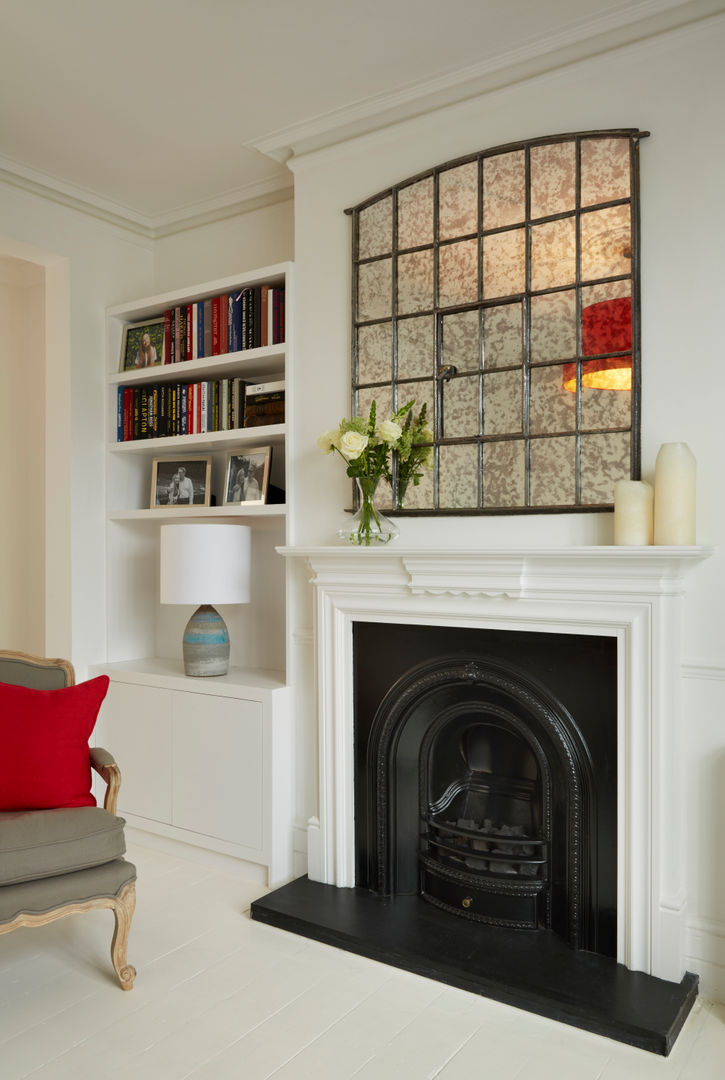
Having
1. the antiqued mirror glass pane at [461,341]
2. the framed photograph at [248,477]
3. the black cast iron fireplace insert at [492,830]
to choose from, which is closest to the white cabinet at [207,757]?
the black cast iron fireplace insert at [492,830]

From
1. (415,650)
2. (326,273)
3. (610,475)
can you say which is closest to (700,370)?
(610,475)

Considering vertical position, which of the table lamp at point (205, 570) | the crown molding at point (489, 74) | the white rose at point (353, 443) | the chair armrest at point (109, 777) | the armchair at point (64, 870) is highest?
the crown molding at point (489, 74)

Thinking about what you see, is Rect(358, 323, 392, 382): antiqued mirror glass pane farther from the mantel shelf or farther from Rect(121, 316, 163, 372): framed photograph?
Rect(121, 316, 163, 372): framed photograph

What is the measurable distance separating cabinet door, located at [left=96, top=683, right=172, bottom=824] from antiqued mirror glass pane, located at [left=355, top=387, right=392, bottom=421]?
4.57 ft

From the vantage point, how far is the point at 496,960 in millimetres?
2291

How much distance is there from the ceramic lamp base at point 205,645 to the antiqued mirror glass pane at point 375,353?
1.13 meters

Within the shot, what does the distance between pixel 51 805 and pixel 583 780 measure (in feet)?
5.19

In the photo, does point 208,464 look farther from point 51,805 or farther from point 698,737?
point 698,737

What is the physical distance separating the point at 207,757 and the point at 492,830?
115 centimetres

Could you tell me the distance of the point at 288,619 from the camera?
9.95 feet

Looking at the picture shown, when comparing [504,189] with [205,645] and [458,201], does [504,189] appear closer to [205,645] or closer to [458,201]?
[458,201]

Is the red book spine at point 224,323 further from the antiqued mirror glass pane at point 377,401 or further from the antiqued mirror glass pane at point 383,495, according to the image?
the antiqued mirror glass pane at point 383,495

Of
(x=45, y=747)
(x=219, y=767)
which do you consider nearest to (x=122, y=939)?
(x=45, y=747)

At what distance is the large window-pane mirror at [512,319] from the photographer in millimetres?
2348
